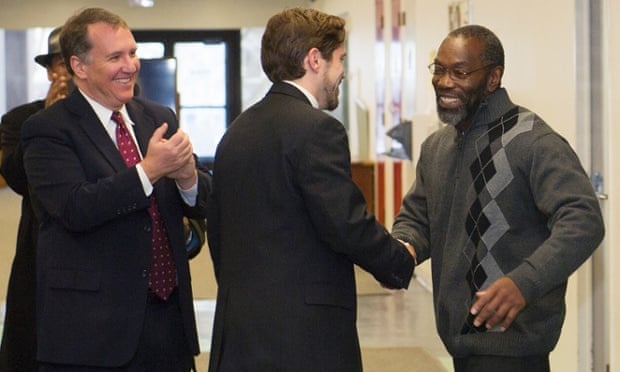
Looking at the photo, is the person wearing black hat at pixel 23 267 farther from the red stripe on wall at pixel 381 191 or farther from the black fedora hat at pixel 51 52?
the red stripe on wall at pixel 381 191

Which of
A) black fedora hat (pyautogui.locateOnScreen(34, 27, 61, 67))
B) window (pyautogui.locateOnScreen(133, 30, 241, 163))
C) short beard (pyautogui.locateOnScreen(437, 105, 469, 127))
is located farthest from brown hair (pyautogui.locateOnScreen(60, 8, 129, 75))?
window (pyautogui.locateOnScreen(133, 30, 241, 163))

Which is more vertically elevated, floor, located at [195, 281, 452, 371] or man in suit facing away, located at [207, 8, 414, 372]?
man in suit facing away, located at [207, 8, 414, 372]

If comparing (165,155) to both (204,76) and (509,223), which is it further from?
(204,76)

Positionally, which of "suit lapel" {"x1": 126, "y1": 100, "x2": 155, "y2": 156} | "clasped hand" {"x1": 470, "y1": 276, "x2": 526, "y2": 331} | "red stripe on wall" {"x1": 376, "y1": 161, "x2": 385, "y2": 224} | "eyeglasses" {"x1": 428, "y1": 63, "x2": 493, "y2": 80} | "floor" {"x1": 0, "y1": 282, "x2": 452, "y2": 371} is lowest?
"floor" {"x1": 0, "y1": 282, "x2": 452, "y2": 371}

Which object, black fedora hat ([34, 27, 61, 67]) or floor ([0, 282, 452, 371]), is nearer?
black fedora hat ([34, 27, 61, 67])

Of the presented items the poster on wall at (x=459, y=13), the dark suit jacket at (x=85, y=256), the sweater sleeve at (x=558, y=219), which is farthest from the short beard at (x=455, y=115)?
the poster on wall at (x=459, y=13)

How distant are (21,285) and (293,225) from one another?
1559 millimetres

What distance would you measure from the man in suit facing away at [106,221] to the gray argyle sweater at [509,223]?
2.31 feet

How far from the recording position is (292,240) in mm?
2648

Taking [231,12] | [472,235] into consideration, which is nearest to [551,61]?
[472,235]

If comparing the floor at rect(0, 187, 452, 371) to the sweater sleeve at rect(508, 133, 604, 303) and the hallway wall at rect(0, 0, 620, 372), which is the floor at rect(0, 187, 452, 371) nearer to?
the hallway wall at rect(0, 0, 620, 372)

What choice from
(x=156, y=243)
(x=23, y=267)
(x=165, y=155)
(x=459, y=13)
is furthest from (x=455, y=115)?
(x=459, y=13)

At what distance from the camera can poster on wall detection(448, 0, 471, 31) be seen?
→ 668 cm

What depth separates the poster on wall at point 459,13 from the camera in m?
6.68
